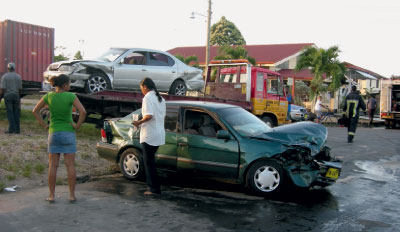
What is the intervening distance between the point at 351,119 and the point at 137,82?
6.66 meters

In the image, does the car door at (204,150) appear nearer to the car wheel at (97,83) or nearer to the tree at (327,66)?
the car wheel at (97,83)

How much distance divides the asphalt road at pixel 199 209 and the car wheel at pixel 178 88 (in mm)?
5130

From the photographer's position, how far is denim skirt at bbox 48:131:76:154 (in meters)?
5.34

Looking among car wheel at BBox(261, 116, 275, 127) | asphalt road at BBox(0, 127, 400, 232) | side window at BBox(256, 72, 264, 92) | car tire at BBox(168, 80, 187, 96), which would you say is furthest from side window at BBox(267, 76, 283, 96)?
asphalt road at BBox(0, 127, 400, 232)

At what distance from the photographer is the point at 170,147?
262 inches

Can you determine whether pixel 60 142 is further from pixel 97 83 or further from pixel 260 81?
pixel 260 81

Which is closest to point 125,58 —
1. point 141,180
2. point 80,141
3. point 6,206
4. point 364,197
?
point 80,141

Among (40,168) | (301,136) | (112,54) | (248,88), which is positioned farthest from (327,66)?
(40,168)

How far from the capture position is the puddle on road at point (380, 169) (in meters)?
7.77

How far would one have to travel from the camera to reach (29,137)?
9.73 metres

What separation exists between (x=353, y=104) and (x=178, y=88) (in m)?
5.40

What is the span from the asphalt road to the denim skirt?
71 centimetres

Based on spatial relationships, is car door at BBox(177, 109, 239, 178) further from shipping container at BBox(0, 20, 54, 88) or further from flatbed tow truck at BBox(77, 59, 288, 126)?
shipping container at BBox(0, 20, 54, 88)

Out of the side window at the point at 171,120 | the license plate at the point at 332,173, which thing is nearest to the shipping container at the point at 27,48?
the side window at the point at 171,120
